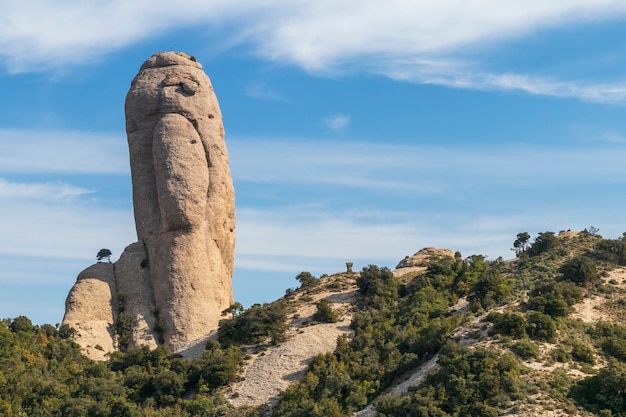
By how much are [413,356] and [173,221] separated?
19.2 meters

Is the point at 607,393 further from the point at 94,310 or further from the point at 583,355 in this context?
the point at 94,310

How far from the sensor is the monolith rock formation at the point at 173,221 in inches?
2650

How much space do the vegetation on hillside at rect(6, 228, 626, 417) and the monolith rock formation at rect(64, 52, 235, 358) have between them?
101 inches

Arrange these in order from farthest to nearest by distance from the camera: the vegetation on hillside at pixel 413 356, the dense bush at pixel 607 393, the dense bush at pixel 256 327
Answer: the dense bush at pixel 256 327 < the vegetation on hillside at pixel 413 356 < the dense bush at pixel 607 393

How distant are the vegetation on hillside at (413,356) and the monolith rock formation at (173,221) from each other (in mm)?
2567

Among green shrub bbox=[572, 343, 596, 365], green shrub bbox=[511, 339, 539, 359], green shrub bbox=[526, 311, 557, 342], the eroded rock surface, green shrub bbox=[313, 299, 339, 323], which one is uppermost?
the eroded rock surface

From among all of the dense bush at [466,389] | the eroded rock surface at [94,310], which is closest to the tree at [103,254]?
the eroded rock surface at [94,310]

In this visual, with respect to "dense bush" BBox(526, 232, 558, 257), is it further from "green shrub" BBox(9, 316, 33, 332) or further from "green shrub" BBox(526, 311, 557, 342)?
"green shrub" BBox(9, 316, 33, 332)

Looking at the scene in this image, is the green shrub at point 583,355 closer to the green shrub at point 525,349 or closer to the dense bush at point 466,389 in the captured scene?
the green shrub at point 525,349

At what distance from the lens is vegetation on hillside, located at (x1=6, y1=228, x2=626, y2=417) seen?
50.7m

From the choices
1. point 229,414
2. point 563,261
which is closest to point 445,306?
point 563,261

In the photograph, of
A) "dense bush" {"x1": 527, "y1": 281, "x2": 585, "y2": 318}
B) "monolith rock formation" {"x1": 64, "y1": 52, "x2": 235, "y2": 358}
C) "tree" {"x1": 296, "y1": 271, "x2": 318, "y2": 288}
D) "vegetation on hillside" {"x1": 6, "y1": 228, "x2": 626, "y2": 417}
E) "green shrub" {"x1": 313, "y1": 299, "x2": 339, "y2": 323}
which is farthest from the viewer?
"tree" {"x1": 296, "y1": 271, "x2": 318, "y2": 288}

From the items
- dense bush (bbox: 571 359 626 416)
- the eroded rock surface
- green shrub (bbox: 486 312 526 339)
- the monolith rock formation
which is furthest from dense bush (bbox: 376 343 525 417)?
the eroded rock surface

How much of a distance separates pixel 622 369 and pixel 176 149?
108 ft
